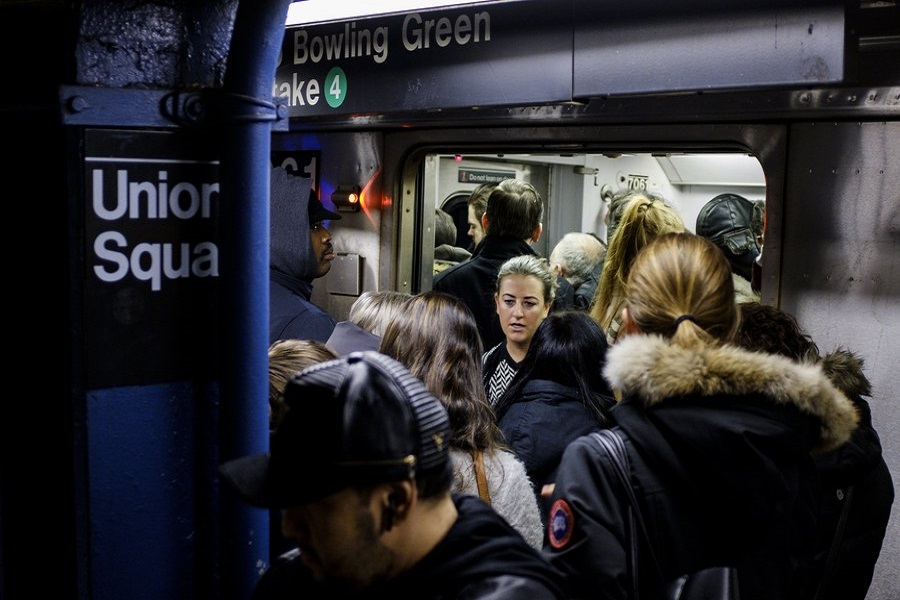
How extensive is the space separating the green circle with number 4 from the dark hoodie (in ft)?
10.3

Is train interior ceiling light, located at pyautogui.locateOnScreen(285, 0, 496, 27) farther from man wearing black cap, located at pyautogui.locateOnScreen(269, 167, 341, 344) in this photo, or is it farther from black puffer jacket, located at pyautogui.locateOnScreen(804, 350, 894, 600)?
black puffer jacket, located at pyautogui.locateOnScreen(804, 350, 894, 600)

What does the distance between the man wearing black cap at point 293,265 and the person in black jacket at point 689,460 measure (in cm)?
179

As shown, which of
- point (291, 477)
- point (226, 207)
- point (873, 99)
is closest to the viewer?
point (291, 477)

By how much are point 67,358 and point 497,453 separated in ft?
3.65

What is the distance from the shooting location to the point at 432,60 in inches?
160

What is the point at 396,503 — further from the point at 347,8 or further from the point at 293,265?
the point at 347,8

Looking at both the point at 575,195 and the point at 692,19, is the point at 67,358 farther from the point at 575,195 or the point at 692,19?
the point at 575,195

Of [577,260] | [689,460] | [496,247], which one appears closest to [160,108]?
[689,460]

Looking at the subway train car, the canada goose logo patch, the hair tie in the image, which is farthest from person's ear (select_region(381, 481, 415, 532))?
the hair tie

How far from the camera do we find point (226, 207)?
1.95 m

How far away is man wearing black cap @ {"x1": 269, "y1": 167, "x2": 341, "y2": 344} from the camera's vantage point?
3.84 m

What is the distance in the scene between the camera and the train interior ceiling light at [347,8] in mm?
3619

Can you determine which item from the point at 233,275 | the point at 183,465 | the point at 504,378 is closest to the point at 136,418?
the point at 183,465

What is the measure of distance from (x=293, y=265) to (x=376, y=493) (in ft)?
9.00
